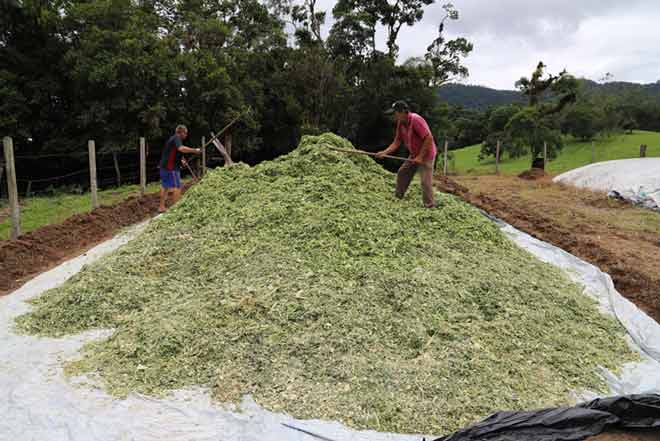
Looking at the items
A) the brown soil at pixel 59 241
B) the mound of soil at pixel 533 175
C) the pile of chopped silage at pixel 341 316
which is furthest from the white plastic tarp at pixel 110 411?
the mound of soil at pixel 533 175

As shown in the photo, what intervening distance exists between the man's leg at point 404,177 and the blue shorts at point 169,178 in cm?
337

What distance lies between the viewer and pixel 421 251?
415 cm

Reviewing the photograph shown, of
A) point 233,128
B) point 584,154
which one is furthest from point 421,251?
point 584,154

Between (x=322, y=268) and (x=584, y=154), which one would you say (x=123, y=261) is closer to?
(x=322, y=268)

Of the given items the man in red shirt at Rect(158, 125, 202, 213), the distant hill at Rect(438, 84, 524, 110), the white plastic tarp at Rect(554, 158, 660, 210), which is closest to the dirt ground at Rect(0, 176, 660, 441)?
the white plastic tarp at Rect(554, 158, 660, 210)

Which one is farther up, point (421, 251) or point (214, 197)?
point (214, 197)

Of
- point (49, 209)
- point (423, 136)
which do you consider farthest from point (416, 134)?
point (49, 209)

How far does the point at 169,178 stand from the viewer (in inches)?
267

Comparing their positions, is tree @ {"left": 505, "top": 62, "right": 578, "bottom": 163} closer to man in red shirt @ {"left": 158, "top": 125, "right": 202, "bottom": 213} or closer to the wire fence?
the wire fence

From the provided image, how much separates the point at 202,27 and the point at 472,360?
14.0 m

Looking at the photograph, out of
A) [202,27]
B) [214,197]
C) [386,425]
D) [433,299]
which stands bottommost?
[386,425]

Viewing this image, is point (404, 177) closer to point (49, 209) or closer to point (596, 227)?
point (596, 227)

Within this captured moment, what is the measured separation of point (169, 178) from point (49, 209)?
276 cm

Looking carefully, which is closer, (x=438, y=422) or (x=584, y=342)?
(x=438, y=422)
